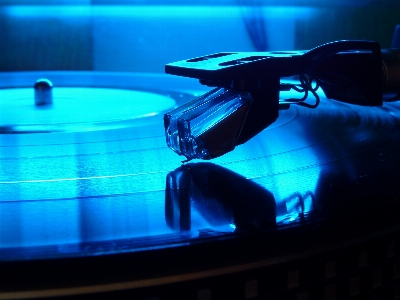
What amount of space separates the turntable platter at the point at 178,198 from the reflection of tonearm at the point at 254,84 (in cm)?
2

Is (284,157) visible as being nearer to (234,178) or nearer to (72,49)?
(234,178)

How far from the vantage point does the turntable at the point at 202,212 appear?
245mm

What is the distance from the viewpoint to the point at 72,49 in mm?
1383

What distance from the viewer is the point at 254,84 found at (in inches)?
15.1

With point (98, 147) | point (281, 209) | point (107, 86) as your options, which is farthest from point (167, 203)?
point (107, 86)

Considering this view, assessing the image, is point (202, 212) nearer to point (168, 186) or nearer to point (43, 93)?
point (168, 186)

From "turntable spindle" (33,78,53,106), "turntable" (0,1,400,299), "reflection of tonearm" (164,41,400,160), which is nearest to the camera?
"turntable" (0,1,400,299)

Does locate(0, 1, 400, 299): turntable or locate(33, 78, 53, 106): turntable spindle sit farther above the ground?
locate(33, 78, 53, 106): turntable spindle

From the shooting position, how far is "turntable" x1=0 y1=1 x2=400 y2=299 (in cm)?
25

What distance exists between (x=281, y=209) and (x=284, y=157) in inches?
4.6

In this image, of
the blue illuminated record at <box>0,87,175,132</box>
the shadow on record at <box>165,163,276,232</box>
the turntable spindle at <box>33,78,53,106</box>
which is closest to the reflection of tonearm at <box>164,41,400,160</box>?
the shadow on record at <box>165,163,276,232</box>

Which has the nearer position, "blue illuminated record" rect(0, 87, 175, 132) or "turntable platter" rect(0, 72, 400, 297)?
"turntable platter" rect(0, 72, 400, 297)

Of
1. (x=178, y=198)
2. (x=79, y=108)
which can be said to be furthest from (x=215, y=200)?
(x=79, y=108)

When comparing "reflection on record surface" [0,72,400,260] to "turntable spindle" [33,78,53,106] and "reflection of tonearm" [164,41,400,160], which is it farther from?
"turntable spindle" [33,78,53,106]
